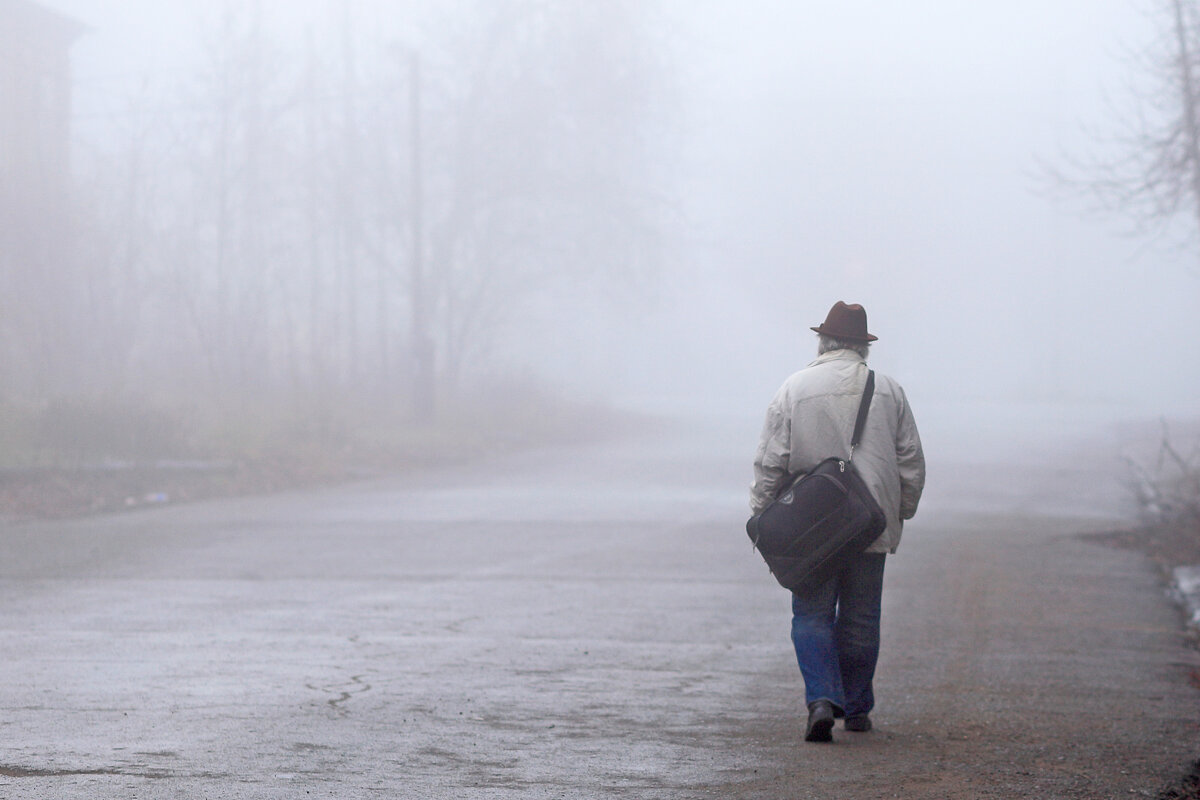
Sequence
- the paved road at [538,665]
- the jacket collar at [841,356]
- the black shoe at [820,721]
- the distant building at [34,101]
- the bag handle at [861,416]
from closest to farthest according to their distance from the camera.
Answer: the paved road at [538,665]
the black shoe at [820,721]
the bag handle at [861,416]
the jacket collar at [841,356]
the distant building at [34,101]

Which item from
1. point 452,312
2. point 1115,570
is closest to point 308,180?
point 452,312

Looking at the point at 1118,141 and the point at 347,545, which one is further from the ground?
the point at 1118,141

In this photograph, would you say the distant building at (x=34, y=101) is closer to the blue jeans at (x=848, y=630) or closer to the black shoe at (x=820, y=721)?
the blue jeans at (x=848, y=630)

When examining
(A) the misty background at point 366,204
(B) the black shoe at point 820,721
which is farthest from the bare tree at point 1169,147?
(B) the black shoe at point 820,721

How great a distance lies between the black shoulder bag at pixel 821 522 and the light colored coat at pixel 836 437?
61 millimetres

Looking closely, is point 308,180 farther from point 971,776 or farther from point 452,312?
point 971,776

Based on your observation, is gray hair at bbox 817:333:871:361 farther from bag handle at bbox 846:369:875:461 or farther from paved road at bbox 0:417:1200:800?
paved road at bbox 0:417:1200:800

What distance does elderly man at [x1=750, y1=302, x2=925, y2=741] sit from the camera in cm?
613

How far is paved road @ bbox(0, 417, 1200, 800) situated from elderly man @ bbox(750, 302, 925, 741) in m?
0.29

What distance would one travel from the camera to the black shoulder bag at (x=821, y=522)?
5980 mm

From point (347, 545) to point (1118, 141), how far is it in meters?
9.82

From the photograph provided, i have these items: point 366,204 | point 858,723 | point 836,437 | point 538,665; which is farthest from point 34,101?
point 858,723

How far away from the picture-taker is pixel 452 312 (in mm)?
34281

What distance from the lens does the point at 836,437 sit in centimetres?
612
